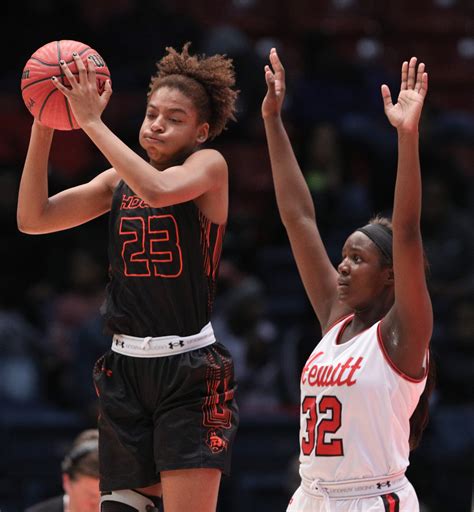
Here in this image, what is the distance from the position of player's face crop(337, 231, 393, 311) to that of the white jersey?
14 centimetres

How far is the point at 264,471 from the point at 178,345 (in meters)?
3.81

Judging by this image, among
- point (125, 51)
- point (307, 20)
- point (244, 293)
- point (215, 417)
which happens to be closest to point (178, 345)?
point (215, 417)

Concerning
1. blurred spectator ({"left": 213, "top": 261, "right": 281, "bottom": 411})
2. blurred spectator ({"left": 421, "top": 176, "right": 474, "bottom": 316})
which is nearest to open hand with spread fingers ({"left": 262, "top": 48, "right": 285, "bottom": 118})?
blurred spectator ({"left": 213, "top": 261, "right": 281, "bottom": 411})

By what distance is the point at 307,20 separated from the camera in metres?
12.5

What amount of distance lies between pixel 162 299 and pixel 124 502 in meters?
0.79

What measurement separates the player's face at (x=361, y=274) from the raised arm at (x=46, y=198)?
1014 millimetres

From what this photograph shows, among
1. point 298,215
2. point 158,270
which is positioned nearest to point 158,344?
point 158,270

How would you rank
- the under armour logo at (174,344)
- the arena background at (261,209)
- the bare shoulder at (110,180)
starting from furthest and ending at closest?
the arena background at (261,209) < the bare shoulder at (110,180) < the under armour logo at (174,344)

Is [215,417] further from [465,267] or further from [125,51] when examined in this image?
[125,51]

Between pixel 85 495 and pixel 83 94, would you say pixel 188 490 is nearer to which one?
pixel 85 495

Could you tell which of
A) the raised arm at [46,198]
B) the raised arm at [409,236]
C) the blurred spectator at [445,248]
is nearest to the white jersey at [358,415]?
the raised arm at [409,236]

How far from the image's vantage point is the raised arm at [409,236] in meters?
4.37

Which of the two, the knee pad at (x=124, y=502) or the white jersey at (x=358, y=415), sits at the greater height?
the white jersey at (x=358, y=415)

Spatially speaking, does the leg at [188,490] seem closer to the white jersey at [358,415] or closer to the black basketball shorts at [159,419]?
the black basketball shorts at [159,419]
